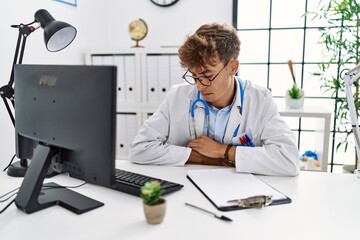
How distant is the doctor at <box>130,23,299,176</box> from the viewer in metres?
1.25

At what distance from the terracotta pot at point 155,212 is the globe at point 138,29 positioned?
6.73ft

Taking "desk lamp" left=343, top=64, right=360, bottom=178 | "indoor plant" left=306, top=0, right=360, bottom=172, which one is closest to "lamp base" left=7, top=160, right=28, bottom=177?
"desk lamp" left=343, top=64, right=360, bottom=178

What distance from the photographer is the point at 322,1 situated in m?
2.65

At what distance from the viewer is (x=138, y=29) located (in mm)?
2660

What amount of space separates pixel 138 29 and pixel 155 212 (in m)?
2.11

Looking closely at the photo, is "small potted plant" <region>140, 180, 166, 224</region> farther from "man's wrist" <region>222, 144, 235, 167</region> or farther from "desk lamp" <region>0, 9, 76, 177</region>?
"desk lamp" <region>0, 9, 76, 177</region>

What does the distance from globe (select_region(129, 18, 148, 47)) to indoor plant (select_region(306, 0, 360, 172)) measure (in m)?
1.35

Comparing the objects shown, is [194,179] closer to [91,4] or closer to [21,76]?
[21,76]

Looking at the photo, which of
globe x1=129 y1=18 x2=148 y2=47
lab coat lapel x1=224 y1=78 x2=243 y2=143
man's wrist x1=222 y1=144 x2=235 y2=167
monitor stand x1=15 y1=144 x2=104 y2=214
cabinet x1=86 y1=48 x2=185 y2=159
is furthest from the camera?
globe x1=129 y1=18 x2=148 y2=47

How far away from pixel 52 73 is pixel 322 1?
8.06 ft

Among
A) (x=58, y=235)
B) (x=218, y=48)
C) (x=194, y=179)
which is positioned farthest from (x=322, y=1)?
(x=58, y=235)

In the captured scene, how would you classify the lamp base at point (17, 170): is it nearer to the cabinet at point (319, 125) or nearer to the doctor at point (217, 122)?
the doctor at point (217, 122)

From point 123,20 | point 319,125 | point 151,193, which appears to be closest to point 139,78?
point 123,20

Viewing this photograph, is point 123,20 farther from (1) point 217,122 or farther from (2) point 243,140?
(2) point 243,140
